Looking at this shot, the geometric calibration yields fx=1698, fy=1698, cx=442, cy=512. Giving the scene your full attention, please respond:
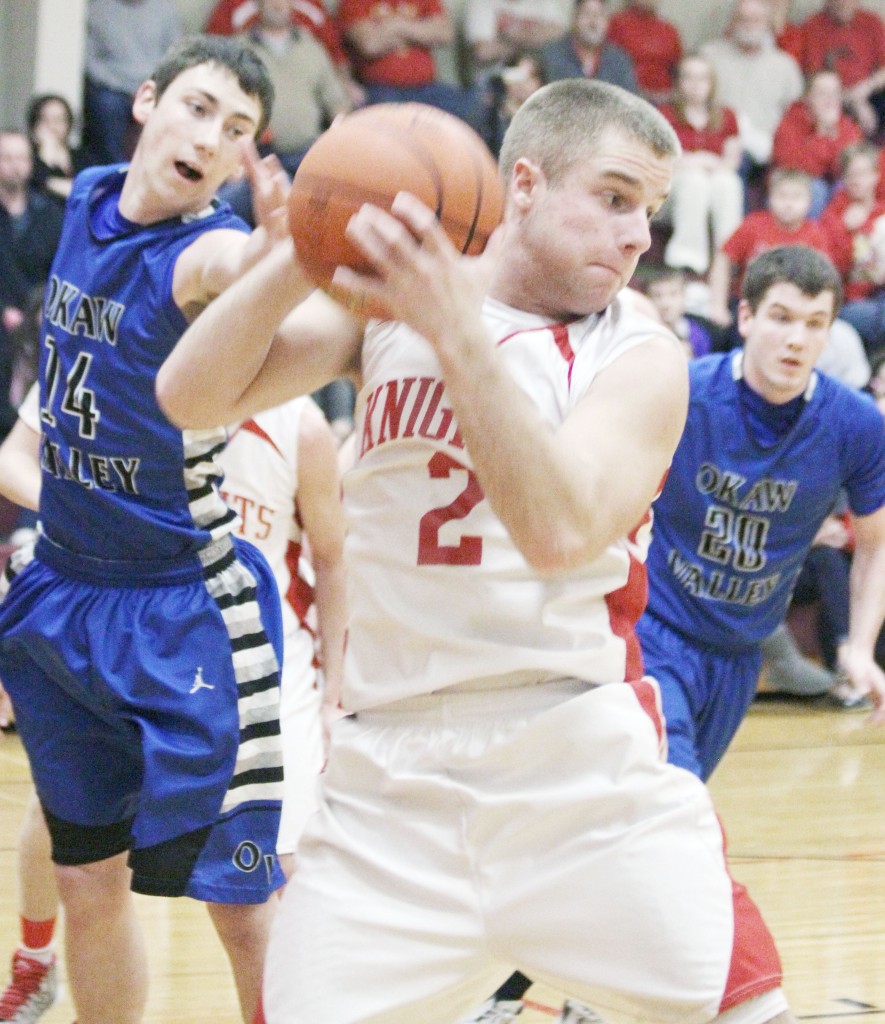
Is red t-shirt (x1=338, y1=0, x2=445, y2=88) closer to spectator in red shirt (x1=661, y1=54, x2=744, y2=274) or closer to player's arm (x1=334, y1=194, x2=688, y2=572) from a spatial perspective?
spectator in red shirt (x1=661, y1=54, x2=744, y2=274)

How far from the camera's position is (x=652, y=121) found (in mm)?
2582

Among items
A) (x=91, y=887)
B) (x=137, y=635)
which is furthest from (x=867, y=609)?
(x=91, y=887)

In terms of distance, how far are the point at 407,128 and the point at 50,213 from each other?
696 cm

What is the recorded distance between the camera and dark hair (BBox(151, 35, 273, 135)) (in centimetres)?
372

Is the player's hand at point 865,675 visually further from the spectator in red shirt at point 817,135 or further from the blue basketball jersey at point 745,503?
the spectator in red shirt at point 817,135

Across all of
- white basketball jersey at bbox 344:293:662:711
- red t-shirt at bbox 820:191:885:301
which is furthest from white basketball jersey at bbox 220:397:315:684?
red t-shirt at bbox 820:191:885:301

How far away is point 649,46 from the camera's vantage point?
38.3 ft

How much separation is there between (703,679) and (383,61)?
7.02 meters

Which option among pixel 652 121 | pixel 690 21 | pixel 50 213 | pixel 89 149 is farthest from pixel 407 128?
pixel 690 21

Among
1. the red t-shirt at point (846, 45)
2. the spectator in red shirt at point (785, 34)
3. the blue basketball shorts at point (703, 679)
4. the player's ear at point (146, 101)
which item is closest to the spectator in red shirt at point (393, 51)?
the spectator in red shirt at point (785, 34)

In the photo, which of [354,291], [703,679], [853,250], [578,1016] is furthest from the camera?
[853,250]

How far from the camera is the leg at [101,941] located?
3477 millimetres

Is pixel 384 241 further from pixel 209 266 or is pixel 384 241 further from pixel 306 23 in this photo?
pixel 306 23

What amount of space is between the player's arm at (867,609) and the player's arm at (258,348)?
2.24m
